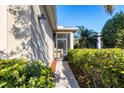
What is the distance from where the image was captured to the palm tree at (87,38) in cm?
2816

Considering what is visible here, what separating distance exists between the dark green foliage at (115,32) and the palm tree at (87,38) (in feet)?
21.2

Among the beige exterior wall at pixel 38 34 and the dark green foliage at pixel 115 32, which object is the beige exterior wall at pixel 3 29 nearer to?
the beige exterior wall at pixel 38 34

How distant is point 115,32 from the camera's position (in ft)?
67.7

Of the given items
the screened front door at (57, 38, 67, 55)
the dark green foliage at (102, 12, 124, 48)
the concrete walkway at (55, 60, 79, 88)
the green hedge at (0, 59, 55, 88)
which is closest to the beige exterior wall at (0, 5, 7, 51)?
the concrete walkway at (55, 60, 79, 88)

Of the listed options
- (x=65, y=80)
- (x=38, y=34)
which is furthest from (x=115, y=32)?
(x=38, y=34)

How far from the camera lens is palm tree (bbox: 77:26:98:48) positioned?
92.4ft

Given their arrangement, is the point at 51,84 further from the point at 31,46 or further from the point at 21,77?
the point at 31,46

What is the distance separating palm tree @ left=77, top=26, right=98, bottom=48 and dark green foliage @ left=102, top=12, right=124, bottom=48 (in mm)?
6452

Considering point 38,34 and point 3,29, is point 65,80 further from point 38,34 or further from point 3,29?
point 3,29

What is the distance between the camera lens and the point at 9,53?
238 inches

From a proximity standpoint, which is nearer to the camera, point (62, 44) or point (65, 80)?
point (65, 80)

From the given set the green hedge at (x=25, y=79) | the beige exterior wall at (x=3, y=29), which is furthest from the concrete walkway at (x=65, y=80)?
→ the green hedge at (x=25, y=79)

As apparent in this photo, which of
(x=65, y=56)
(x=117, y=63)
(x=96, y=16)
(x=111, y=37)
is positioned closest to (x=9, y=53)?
(x=117, y=63)

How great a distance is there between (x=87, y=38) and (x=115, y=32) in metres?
8.09
